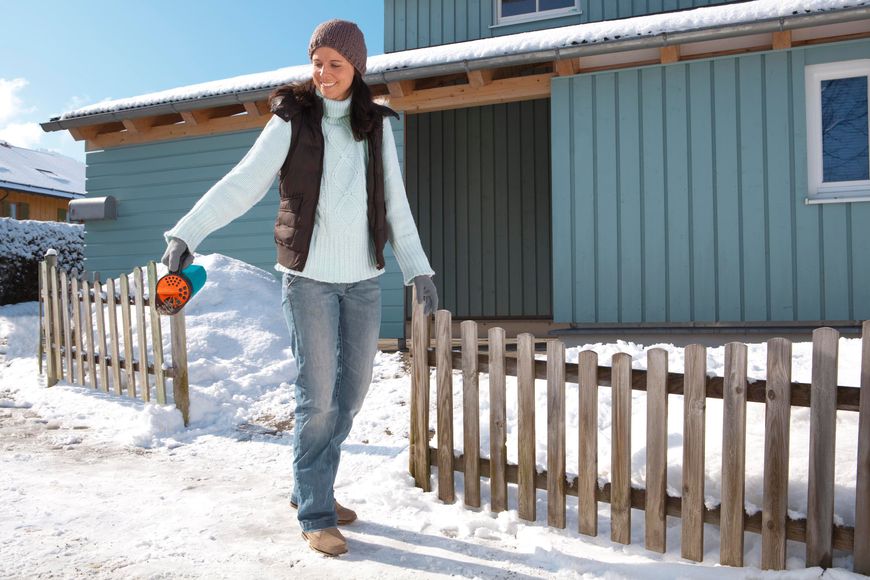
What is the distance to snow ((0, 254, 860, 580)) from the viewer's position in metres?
2.62

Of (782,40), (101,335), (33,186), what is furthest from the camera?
(33,186)

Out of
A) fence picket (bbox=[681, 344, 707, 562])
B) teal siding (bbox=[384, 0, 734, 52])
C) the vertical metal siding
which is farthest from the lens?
the vertical metal siding

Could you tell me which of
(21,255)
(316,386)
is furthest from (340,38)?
(21,255)

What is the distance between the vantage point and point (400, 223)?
3.07 meters

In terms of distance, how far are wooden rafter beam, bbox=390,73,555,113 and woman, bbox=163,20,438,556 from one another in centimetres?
481

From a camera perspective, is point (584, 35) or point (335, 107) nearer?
point (335, 107)

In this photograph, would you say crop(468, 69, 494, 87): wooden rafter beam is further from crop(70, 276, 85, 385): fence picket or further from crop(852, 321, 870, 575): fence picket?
crop(852, 321, 870, 575): fence picket

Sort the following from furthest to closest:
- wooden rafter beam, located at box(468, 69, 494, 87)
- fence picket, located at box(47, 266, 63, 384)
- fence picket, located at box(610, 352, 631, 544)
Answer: wooden rafter beam, located at box(468, 69, 494, 87), fence picket, located at box(47, 266, 63, 384), fence picket, located at box(610, 352, 631, 544)

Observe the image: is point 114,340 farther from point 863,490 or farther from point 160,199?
point 863,490

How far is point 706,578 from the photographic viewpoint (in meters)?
2.58

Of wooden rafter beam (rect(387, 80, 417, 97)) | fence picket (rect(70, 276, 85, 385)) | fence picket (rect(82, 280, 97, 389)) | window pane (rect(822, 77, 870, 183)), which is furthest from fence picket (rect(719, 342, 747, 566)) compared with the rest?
wooden rafter beam (rect(387, 80, 417, 97))

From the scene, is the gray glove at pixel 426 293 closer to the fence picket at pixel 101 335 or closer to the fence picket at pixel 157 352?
the fence picket at pixel 157 352

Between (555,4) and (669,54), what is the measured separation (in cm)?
314

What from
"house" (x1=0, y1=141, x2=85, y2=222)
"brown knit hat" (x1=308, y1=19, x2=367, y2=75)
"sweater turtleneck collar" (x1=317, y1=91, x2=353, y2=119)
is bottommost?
"sweater turtleneck collar" (x1=317, y1=91, x2=353, y2=119)
